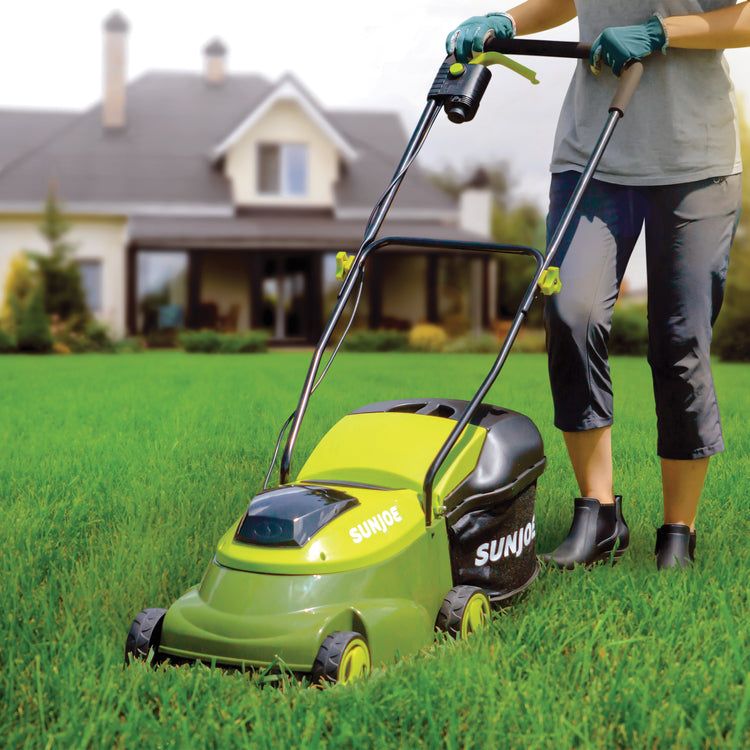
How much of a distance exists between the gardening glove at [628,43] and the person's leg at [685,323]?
41cm

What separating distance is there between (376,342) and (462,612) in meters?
14.6

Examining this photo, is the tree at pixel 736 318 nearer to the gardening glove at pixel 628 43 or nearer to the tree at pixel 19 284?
the gardening glove at pixel 628 43

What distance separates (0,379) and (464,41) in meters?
7.19

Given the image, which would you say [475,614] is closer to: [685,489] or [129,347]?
[685,489]

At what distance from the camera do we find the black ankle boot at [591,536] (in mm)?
2814

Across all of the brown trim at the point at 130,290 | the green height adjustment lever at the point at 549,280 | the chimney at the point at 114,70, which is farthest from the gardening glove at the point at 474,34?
the chimney at the point at 114,70

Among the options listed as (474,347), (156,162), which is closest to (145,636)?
(474,347)

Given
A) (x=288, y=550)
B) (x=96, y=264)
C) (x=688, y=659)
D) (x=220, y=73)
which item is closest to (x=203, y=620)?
(x=288, y=550)

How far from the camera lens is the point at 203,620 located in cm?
202

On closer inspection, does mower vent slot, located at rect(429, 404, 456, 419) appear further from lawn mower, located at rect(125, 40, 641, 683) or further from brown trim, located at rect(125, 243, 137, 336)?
brown trim, located at rect(125, 243, 137, 336)

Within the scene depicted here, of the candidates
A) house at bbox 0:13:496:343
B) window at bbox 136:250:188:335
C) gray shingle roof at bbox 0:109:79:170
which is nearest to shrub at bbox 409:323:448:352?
house at bbox 0:13:496:343

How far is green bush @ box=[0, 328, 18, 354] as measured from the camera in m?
15.4

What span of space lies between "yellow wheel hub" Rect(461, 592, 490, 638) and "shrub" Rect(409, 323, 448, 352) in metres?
14.5

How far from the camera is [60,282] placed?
1797 centimetres
